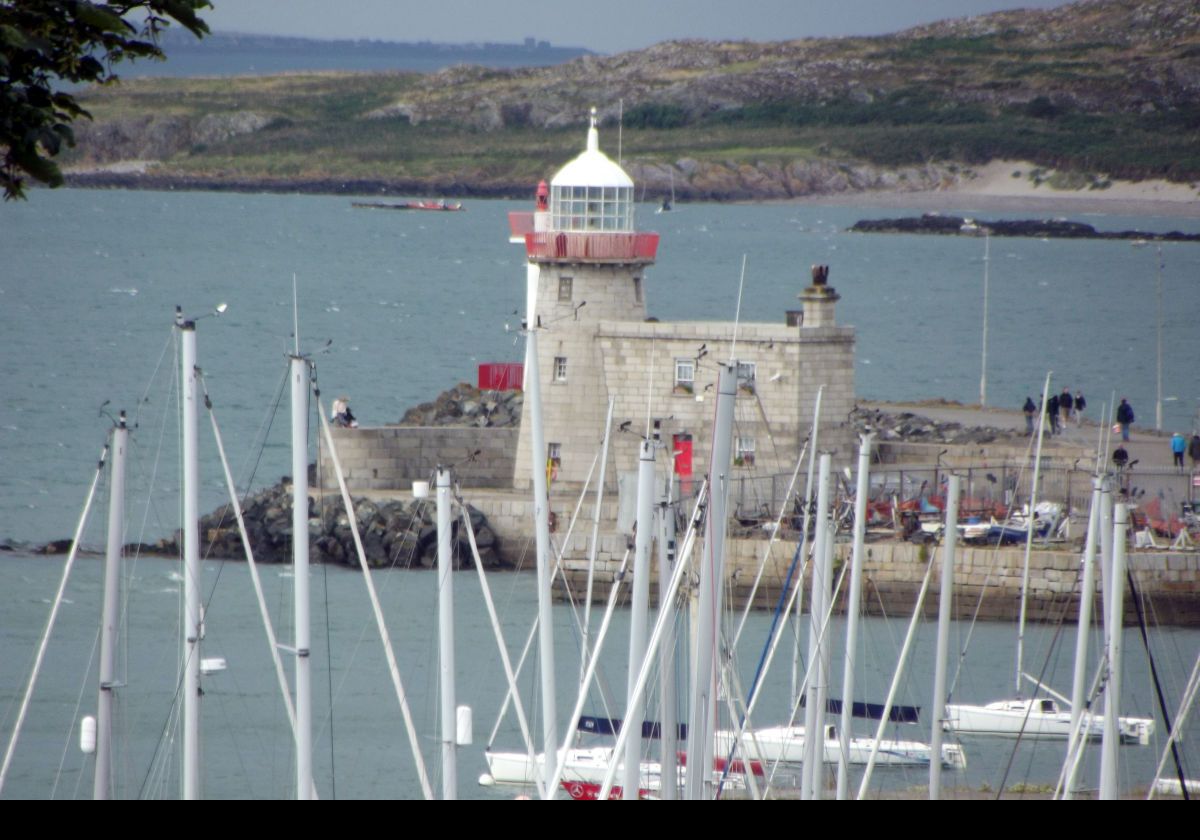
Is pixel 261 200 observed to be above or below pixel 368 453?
above

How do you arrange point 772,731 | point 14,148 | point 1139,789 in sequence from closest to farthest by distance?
point 14,148 < point 1139,789 < point 772,731

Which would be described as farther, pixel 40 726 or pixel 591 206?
pixel 591 206

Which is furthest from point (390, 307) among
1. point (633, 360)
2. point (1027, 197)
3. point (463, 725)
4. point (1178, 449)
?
point (463, 725)

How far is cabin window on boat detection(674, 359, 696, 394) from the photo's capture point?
22000 millimetres

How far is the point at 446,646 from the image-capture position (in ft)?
36.6

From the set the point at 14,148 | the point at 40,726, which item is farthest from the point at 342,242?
the point at 14,148

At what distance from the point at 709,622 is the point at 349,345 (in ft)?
155

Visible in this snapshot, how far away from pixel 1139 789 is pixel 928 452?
10.6 meters

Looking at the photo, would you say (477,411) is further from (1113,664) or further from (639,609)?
(639,609)

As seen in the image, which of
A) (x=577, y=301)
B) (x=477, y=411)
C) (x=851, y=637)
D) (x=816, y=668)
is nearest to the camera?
(x=816, y=668)

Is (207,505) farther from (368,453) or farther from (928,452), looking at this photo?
(928,452)
